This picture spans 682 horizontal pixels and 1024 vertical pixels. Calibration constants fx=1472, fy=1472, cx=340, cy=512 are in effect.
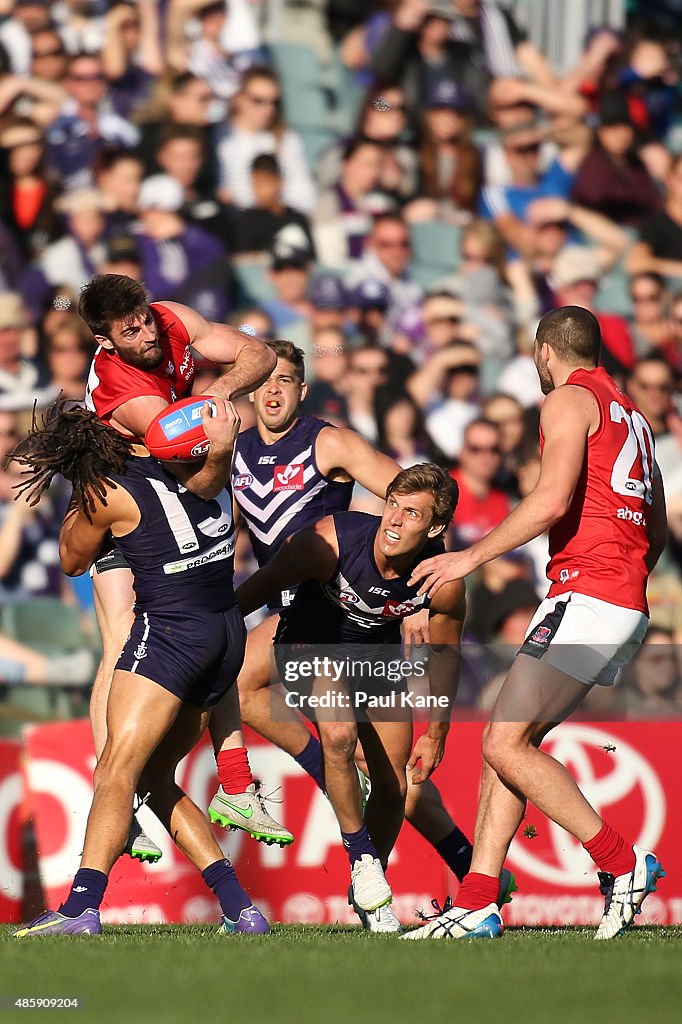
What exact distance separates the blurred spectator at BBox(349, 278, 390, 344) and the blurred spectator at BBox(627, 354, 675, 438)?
180 centimetres

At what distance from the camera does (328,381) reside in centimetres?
1012

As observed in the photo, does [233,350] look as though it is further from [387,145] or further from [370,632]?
[387,145]

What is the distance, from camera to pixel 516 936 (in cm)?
602

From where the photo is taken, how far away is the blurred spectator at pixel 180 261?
10367 mm

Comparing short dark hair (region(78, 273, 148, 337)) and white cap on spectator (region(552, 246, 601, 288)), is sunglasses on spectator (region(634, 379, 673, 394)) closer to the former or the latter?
white cap on spectator (region(552, 246, 601, 288))

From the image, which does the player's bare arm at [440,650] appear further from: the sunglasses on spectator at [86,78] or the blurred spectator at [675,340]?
the sunglasses on spectator at [86,78]

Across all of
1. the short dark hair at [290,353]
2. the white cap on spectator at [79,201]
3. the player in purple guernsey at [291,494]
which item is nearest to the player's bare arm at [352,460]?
the player in purple guernsey at [291,494]

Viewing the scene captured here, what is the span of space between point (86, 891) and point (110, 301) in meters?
2.41

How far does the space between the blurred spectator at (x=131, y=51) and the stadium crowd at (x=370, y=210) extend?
2 centimetres

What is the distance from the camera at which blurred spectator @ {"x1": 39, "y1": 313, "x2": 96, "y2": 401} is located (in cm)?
986

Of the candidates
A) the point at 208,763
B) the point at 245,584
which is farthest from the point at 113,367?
the point at 208,763

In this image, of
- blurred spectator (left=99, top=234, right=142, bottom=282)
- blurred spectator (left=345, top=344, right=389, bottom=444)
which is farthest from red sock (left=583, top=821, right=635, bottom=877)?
blurred spectator (left=99, top=234, right=142, bottom=282)

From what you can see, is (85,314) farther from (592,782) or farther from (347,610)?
(592,782)

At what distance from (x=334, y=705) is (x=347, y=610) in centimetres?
47
